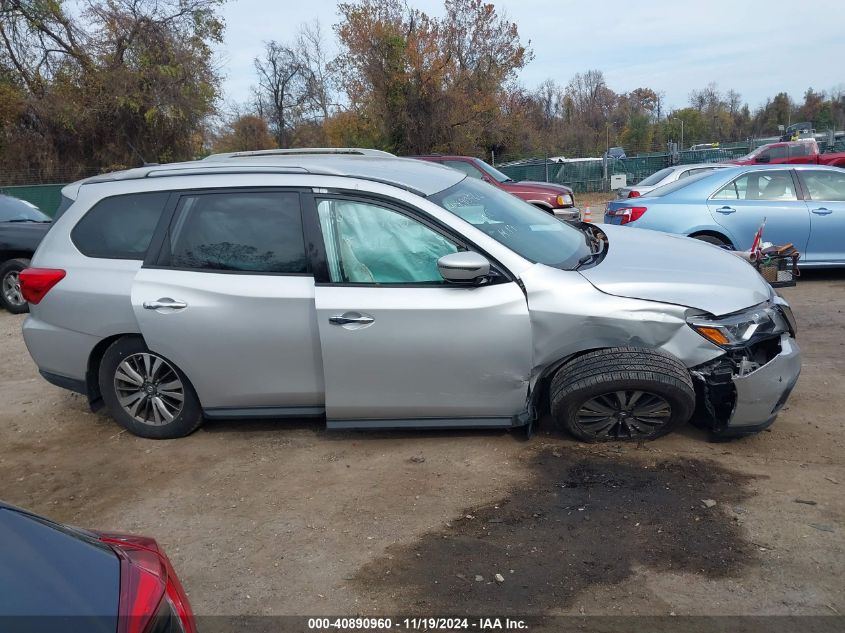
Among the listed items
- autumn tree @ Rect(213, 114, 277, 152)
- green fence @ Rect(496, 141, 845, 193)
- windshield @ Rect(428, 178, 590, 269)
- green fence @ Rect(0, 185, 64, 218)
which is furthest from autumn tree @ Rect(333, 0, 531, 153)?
windshield @ Rect(428, 178, 590, 269)

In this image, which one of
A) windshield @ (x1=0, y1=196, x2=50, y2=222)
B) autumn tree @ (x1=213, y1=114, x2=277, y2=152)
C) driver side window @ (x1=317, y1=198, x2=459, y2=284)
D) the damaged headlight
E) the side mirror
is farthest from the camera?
autumn tree @ (x1=213, y1=114, x2=277, y2=152)

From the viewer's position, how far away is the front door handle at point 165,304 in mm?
4664

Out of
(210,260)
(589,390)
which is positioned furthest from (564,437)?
(210,260)

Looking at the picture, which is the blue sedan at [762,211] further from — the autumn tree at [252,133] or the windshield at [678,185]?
the autumn tree at [252,133]

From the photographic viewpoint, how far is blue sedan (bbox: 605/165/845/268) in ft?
29.3

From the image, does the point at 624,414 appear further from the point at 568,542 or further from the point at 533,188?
the point at 533,188

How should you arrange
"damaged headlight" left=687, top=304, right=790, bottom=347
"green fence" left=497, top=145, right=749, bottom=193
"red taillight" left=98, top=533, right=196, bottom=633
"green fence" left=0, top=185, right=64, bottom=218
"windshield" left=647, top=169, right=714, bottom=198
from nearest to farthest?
"red taillight" left=98, top=533, right=196, bottom=633 < "damaged headlight" left=687, top=304, right=790, bottom=347 < "windshield" left=647, top=169, right=714, bottom=198 < "green fence" left=0, top=185, right=64, bottom=218 < "green fence" left=497, top=145, right=749, bottom=193

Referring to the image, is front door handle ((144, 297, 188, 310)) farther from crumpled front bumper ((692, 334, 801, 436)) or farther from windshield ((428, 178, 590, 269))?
crumpled front bumper ((692, 334, 801, 436))

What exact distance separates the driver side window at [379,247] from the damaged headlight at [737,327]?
1.53 meters

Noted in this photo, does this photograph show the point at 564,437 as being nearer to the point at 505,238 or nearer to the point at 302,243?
the point at 505,238

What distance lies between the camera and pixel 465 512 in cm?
390

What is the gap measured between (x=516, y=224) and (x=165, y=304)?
2.37m

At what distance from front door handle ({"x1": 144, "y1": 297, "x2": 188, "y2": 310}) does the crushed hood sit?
250 centimetres

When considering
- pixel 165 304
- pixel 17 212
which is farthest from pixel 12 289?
pixel 165 304
